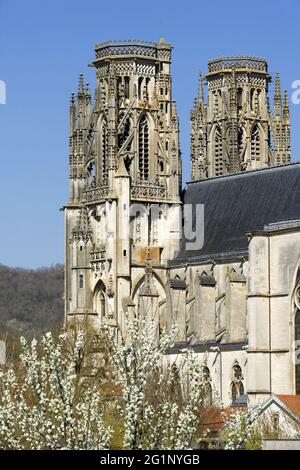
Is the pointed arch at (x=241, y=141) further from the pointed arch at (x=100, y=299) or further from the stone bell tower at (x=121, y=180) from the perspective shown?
the pointed arch at (x=100, y=299)

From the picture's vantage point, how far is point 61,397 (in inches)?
1864

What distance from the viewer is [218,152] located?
104m

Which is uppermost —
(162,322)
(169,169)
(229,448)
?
(169,169)

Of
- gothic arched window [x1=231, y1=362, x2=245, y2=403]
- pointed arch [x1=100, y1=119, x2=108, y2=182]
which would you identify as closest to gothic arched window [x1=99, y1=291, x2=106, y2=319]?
pointed arch [x1=100, y1=119, x2=108, y2=182]

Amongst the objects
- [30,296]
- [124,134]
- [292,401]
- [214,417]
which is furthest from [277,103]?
[30,296]

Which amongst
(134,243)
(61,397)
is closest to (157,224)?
(134,243)

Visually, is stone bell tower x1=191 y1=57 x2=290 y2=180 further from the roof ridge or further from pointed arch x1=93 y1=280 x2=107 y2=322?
pointed arch x1=93 y1=280 x2=107 y2=322

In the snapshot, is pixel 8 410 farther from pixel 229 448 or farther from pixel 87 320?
pixel 87 320

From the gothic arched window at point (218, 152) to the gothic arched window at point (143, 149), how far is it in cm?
772

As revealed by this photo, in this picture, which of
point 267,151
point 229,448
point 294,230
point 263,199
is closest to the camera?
point 229,448

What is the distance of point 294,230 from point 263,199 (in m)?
11.9

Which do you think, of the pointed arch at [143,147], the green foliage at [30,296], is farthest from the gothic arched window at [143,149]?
the green foliage at [30,296]

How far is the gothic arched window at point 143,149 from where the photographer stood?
311ft

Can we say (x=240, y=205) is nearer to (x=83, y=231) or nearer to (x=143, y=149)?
(x=143, y=149)
